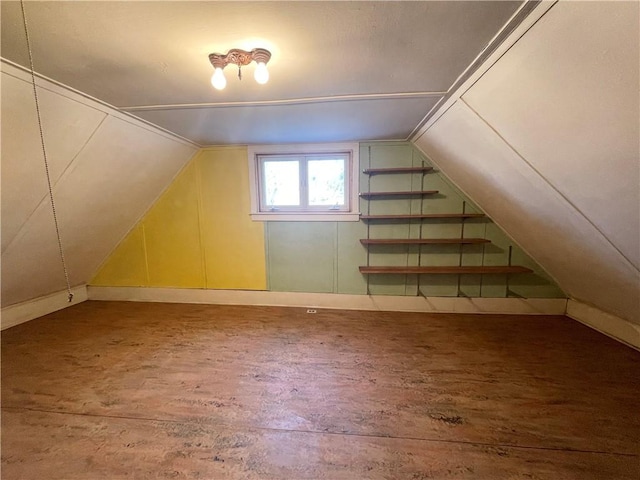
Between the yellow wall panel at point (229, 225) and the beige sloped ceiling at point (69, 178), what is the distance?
0.37m

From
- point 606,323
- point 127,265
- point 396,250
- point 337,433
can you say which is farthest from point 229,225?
point 606,323

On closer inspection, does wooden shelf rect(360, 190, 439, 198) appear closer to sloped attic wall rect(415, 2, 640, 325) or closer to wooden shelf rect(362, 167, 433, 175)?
wooden shelf rect(362, 167, 433, 175)

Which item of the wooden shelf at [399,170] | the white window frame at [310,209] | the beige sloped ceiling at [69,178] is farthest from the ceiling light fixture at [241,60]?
the wooden shelf at [399,170]

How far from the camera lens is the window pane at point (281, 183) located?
3463 mm

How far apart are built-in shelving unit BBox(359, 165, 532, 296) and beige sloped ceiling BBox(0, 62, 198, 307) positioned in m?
2.31

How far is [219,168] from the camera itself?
346 centimetres

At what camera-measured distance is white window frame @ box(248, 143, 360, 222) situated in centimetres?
327

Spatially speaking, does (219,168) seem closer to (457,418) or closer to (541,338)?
(457,418)

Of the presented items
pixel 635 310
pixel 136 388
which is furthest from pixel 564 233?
pixel 136 388

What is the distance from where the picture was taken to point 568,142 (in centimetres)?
145

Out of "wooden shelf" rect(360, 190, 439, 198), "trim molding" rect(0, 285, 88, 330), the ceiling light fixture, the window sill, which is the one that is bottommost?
"trim molding" rect(0, 285, 88, 330)

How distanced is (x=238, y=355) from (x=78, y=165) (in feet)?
6.64

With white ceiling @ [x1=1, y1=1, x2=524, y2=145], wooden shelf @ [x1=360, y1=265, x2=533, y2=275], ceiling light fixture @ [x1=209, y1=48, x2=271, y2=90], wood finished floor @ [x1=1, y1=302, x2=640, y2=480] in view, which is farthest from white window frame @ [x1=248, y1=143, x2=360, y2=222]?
ceiling light fixture @ [x1=209, y1=48, x2=271, y2=90]

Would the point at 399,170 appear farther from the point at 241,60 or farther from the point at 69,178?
the point at 69,178
